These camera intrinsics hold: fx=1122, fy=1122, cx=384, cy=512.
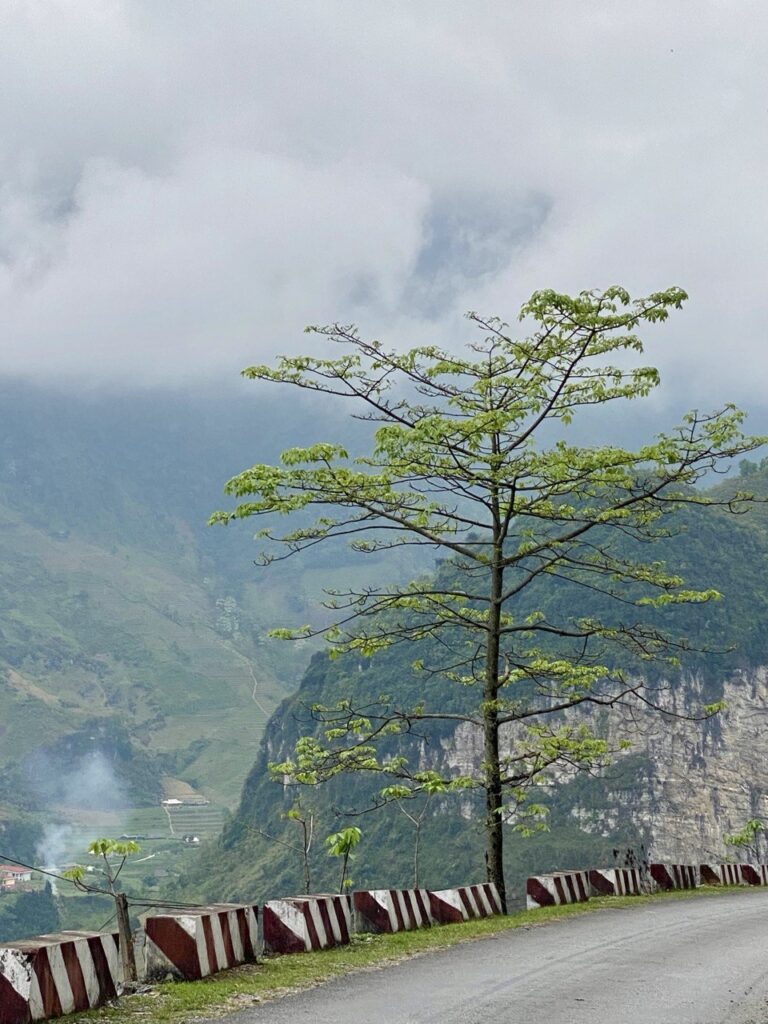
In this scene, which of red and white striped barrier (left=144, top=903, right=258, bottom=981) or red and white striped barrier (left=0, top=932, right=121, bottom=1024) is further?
red and white striped barrier (left=144, top=903, right=258, bottom=981)

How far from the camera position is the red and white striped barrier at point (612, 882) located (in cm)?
2180

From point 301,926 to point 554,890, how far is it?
27.5 feet

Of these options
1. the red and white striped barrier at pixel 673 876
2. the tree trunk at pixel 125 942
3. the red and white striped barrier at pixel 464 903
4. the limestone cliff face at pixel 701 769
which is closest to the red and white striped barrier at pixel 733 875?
the red and white striped barrier at pixel 673 876

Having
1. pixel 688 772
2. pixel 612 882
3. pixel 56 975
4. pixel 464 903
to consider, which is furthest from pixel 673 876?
pixel 688 772

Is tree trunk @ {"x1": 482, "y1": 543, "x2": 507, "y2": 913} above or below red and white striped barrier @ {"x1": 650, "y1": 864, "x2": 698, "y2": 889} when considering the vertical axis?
above

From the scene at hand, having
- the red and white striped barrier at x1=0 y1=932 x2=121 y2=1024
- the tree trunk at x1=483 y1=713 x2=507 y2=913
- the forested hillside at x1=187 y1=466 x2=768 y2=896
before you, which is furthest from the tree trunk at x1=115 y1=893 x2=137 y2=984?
the forested hillside at x1=187 y1=466 x2=768 y2=896

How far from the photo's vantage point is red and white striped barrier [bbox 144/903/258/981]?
1012cm

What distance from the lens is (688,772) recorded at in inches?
6900

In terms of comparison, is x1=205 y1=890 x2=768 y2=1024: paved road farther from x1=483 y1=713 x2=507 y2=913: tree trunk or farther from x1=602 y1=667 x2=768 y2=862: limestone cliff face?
x1=602 y1=667 x2=768 y2=862: limestone cliff face

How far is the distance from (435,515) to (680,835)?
159305 millimetres

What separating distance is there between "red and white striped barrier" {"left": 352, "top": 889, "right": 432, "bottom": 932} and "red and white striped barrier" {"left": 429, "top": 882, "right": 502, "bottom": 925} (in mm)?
795

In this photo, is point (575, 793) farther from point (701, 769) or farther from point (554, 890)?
point (554, 890)

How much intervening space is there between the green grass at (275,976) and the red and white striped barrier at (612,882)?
244 inches

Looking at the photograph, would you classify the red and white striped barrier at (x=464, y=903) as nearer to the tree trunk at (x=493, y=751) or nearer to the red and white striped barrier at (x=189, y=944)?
the tree trunk at (x=493, y=751)
